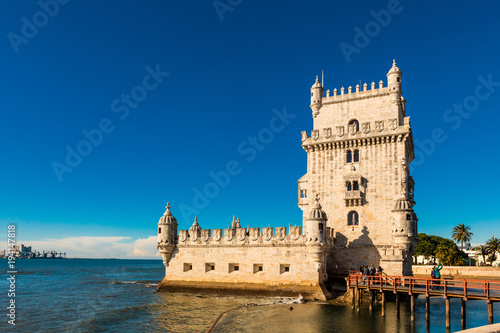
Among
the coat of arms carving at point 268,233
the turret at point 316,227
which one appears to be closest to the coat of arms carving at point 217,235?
the coat of arms carving at point 268,233

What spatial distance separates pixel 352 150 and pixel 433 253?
56.4 m

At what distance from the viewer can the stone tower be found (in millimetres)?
37031

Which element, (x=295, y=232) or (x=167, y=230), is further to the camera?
(x=167, y=230)

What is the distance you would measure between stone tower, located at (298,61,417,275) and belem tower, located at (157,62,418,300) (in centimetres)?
10

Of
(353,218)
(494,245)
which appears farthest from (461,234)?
(353,218)

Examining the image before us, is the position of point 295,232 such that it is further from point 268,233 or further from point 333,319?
point 333,319

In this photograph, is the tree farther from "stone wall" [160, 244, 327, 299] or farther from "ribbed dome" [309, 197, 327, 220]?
"ribbed dome" [309, 197, 327, 220]

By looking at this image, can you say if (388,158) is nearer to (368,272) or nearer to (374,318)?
(368,272)

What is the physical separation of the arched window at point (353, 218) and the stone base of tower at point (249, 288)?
753cm

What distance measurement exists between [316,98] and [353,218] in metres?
13.7

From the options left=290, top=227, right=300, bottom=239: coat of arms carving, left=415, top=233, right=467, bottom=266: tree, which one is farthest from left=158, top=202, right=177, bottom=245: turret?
left=415, top=233, right=467, bottom=266: tree

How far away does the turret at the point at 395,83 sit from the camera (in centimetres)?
3934

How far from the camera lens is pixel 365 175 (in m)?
39.2

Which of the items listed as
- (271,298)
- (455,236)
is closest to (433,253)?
(455,236)
